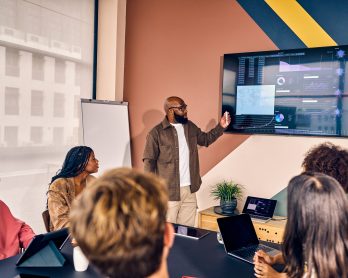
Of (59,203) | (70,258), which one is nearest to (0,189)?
(59,203)

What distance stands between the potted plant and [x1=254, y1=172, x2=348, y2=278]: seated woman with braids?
7.16ft

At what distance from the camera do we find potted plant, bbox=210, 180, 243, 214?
354 cm

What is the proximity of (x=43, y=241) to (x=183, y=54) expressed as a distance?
2853 mm

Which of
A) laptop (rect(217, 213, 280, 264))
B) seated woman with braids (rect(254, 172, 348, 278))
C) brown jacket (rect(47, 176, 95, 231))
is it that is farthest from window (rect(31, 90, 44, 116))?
seated woman with braids (rect(254, 172, 348, 278))

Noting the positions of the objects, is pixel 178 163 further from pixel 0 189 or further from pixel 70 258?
pixel 70 258

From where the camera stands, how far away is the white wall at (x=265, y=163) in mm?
3540

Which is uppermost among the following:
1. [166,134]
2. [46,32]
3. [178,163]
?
[46,32]

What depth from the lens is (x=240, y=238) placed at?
2.06 meters

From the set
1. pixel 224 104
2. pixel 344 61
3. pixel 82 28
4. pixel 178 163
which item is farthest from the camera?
pixel 82 28

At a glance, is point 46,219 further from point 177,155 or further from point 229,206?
point 229,206

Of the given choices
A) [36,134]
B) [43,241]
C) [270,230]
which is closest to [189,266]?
[43,241]

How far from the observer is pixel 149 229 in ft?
2.85

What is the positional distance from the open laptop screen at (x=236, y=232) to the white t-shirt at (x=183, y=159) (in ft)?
5.02

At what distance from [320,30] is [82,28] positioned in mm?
2540
